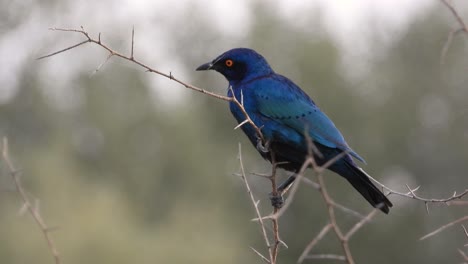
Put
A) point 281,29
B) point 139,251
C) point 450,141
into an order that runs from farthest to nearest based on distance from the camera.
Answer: point 281,29
point 450,141
point 139,251

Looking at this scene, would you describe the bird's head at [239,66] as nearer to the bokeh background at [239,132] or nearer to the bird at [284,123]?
the bird at [284,123]

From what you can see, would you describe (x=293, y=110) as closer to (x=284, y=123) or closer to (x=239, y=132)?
A: (x=284, y=123)

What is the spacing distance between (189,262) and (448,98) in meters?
15.6

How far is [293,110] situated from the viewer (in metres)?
6.42

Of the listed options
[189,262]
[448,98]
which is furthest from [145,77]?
[189,262]

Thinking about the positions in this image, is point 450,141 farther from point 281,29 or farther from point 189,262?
point 189,262

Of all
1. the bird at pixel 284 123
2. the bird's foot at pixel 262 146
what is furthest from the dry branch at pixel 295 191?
the bird at pixel 284 123

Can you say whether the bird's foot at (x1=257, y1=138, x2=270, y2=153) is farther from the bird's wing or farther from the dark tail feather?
the dark tail feather

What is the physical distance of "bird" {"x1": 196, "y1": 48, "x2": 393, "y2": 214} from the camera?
5906 millimetres

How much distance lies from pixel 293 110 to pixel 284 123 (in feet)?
0.76

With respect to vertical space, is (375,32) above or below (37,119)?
above

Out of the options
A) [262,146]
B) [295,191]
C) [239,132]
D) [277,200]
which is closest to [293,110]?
[262,146]

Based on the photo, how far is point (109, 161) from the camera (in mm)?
36781

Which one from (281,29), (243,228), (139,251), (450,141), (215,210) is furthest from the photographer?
(281,29)
